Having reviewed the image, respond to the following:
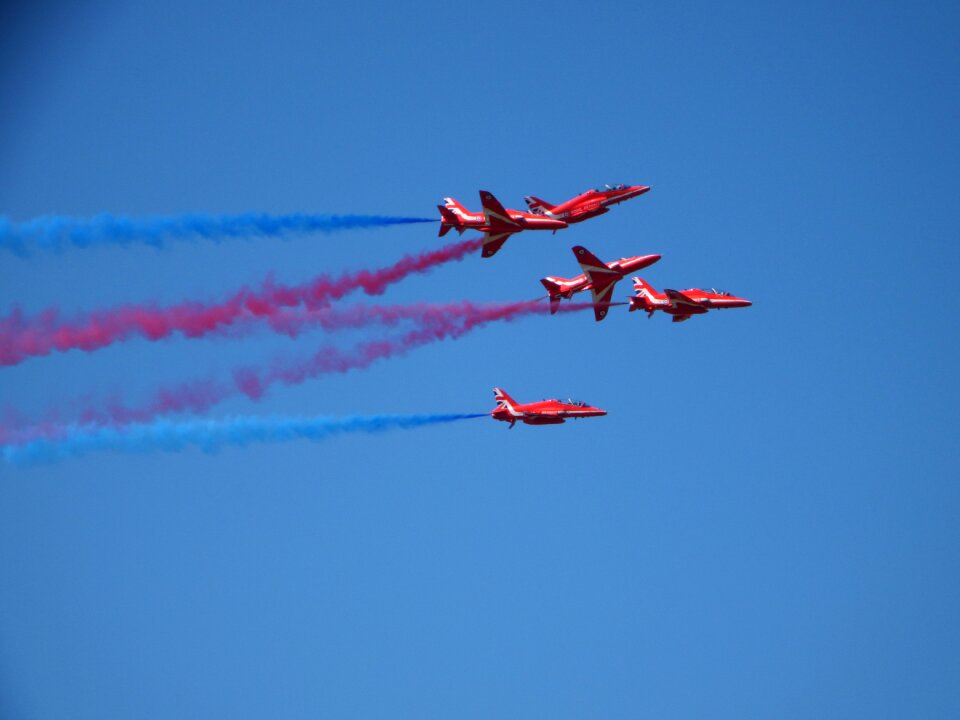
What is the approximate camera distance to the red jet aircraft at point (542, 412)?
69375mm

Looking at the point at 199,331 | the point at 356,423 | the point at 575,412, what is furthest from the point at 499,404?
the point at 199,331

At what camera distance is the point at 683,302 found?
230 feet

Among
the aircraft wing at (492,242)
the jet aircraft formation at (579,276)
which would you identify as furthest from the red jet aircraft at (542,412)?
the aircraft wing at (492,242)

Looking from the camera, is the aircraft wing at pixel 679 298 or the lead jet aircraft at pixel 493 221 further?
the aircraft wing at pixel 679 298

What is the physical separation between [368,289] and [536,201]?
766 cm

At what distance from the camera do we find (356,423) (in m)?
65.2

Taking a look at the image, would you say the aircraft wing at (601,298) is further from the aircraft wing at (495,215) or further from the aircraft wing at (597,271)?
the aircraft wing at (495,215)

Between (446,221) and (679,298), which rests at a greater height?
(446,221)

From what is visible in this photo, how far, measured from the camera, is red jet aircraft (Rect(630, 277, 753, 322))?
70000 millimetres

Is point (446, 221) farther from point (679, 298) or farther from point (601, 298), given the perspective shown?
point (679, 298)

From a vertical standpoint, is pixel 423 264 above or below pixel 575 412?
above

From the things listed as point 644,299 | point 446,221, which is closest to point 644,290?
point 644,299

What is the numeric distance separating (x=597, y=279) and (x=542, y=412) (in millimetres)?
6046

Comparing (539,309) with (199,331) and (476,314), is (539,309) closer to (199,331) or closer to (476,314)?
(476,314)
